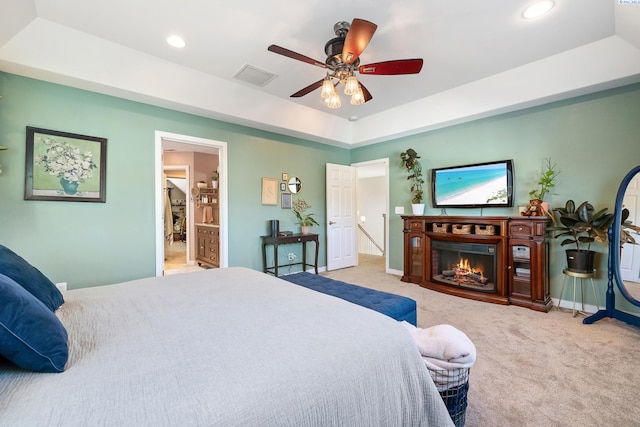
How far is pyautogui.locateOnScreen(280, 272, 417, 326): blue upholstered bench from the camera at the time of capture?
6.67ft

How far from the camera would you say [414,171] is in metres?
4.73

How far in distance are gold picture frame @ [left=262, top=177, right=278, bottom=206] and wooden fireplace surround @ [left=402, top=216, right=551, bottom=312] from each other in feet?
8.16

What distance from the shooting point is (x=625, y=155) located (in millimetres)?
2967

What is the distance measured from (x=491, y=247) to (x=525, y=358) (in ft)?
5.74

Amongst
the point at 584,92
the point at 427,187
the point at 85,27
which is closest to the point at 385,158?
the point at 427,187

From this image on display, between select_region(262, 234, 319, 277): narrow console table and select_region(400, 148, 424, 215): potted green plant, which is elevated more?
select_region(400, 148, 424, 215): potted green plant

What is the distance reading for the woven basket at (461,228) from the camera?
3.79 meters

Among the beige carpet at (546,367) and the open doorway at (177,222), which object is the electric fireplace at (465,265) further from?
the open doorway at (177,222)

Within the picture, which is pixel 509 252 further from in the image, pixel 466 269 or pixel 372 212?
pixel 372 212

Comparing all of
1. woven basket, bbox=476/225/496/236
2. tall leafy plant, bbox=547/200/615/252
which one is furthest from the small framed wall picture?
tall leafy plant, bbox=547/200/615/252

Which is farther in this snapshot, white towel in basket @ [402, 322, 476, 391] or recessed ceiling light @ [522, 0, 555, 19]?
recessed ceiling light @ [522, 0, 555, 19]

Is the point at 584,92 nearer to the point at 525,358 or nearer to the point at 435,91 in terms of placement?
the point at 435,91

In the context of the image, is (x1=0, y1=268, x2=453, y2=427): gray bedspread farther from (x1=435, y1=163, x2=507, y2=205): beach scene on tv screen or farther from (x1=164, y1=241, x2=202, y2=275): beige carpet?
(x1=164, y1=241, x2=202, y2=275): beige carpet

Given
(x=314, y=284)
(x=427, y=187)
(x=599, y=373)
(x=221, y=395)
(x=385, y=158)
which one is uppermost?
(x=385, y=158)
